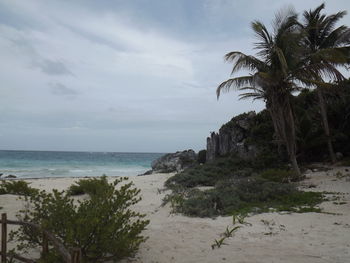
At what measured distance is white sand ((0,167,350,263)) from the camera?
16.0ft

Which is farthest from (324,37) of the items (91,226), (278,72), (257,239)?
(91,226)

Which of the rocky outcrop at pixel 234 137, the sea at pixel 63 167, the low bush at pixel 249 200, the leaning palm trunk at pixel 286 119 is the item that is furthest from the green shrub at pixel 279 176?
the sea at pixel 63 167

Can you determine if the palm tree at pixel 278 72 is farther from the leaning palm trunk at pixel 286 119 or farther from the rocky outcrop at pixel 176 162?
the rocky outcrop at pixel 176 162

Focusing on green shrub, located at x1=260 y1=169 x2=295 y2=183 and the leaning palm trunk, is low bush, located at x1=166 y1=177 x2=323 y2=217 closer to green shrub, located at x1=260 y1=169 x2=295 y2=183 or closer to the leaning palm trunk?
green shrub, located at x1=260 y1=169 x2=295 y2=183

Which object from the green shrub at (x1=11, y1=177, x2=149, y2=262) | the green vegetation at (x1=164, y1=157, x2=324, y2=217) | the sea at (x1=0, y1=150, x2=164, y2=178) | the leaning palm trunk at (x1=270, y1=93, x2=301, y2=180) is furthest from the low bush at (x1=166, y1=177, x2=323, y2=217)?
the sea at (x1=0, y1=150, x2=164, y2=178)

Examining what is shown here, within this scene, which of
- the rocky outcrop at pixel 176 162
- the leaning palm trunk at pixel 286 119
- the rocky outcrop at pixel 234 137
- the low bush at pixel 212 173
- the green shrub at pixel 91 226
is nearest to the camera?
the green shrub at pixel 91 226

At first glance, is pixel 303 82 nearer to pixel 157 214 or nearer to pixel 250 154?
pixel 250 154

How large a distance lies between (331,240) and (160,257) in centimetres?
319

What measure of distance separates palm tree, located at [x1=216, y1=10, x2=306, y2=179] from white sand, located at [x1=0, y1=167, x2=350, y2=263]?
5.07 metres

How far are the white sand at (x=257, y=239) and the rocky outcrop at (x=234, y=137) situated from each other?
9629 mm

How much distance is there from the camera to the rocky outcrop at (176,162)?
24422mm

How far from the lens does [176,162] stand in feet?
83.9

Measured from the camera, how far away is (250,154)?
683 inches

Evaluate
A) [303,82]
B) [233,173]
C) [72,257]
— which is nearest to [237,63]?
[303,82]
